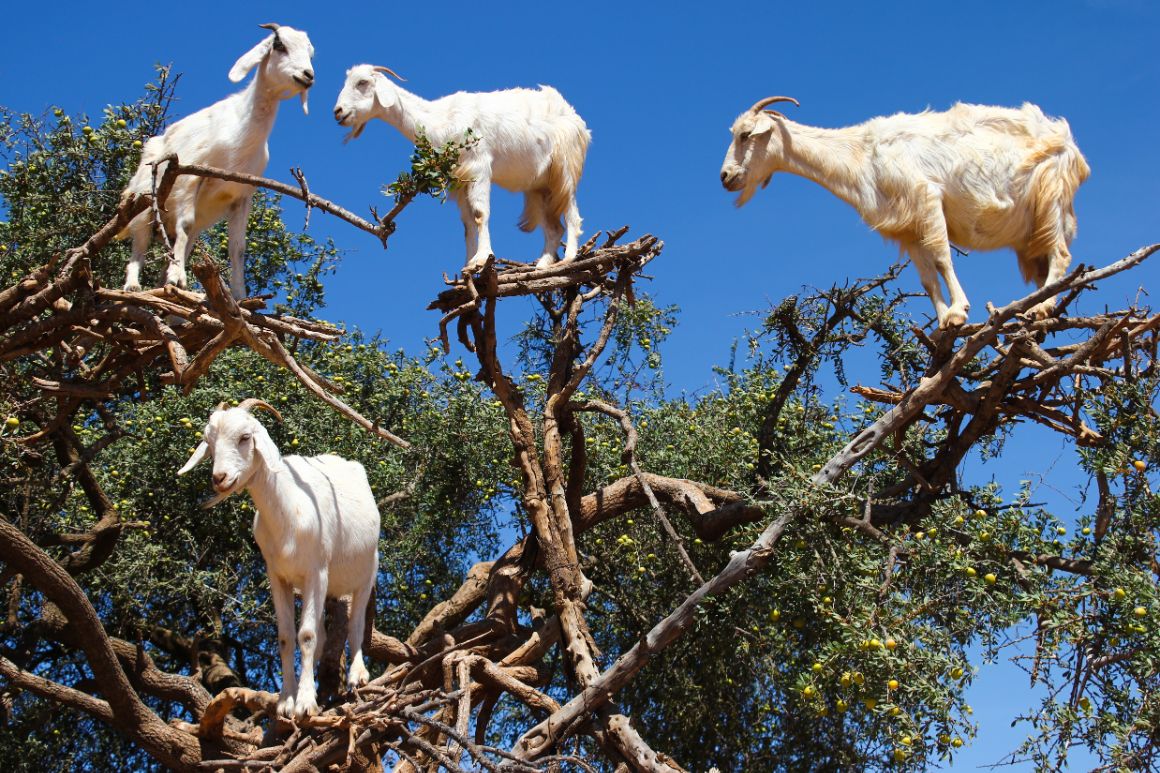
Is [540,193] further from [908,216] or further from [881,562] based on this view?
[881,562]

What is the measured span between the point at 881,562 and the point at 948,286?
A: 1.97 metres

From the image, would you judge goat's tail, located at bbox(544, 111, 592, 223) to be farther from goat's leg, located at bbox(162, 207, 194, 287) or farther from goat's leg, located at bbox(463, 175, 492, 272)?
goat's leg, located at bbox(162, 207, 194, 287)

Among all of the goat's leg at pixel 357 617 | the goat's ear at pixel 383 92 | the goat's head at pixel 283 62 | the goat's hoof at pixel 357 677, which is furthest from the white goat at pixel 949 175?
the goat's hoof at pixel 357 677

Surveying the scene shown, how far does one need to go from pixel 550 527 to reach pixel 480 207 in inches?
85.5

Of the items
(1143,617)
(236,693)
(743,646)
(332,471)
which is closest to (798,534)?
(743,646)

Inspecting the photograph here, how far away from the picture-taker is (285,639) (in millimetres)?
6738

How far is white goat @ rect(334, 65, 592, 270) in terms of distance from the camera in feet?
29.7

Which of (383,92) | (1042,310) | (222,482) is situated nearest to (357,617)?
(222,482)

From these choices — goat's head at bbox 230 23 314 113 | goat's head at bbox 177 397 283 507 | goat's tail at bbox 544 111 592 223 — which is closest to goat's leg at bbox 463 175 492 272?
goat's tail at bbox 544 111 592 223

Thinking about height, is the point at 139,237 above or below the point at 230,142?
below

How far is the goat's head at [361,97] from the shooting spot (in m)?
9.05

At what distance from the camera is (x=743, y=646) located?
28.8 feet

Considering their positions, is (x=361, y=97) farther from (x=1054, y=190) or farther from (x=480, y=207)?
(x=1054, y=190)

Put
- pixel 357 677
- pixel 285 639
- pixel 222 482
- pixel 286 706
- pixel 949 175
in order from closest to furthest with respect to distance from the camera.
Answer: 1. pixel 222 482
2. pixel 286 706
3. pixel 285 639
4. pixel 357 677
5. pixel 949 175
